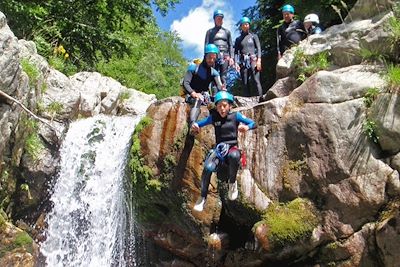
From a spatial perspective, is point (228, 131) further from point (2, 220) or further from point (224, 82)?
point (2, 220)

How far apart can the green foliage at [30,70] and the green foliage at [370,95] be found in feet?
26.4

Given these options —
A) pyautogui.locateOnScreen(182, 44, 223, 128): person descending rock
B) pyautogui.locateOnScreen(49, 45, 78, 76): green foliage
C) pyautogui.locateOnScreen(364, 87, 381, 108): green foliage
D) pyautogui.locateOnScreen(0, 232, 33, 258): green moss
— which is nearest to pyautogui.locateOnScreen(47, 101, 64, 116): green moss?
pyautogui.locateOnScreen(0, 232, 33, 258): green moss

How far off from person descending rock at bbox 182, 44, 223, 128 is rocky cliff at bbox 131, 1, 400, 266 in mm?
344

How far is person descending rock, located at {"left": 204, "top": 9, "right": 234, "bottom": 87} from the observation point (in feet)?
33.6

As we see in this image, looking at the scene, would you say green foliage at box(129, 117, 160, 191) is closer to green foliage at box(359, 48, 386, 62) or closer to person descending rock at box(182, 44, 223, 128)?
person descending rock at box(182, 44, 223, 128)

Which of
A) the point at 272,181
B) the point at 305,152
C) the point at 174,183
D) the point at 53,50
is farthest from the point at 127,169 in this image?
the point at 53,50

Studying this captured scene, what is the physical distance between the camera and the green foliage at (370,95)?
7738mm

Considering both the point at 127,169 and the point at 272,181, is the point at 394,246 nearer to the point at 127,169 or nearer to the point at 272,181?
the point at 272,181

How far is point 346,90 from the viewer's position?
8.04 meters

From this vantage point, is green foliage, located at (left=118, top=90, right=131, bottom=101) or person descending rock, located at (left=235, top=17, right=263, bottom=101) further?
green foliage, located at (left=118, top=90, right=131, bottom=101)

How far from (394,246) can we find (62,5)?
16261 mm

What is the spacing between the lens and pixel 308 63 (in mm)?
9445

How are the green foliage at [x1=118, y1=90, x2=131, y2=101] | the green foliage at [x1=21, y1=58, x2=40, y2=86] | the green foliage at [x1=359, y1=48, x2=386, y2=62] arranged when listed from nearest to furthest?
the green foliage at [x1=359, y1=48, x2=386, y2=62], the green foliage at [x1=21, y1=58, x2=40, y2=86], the green foliage at [x1=118, y1=90, x2=131, y2=101]

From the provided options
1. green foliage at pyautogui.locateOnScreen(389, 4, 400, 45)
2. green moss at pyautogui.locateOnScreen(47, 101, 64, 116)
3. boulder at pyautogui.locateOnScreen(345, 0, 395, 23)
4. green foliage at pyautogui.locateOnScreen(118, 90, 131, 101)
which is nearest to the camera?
green foliage at pyautogui.locateOnScreen(389, 4, 400, 45)
